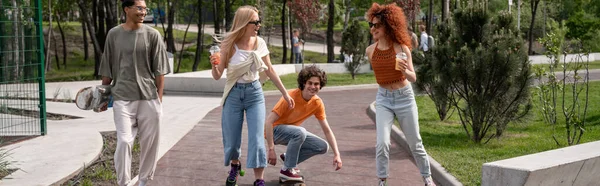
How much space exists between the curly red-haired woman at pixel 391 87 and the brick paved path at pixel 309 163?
714 mm

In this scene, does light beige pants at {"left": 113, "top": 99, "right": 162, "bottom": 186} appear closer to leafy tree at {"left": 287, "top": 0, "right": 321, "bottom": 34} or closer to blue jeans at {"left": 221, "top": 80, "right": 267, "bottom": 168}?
blue jeans at {"left": 221, "top": 80, "right": 267, "bottom": 168}

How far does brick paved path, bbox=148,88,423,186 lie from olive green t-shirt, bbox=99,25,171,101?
1.37 metres

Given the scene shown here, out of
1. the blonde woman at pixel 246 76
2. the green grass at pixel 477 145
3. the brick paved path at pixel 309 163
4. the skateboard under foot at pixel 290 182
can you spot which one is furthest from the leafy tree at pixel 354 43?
the blonde woman at pixel 246 76

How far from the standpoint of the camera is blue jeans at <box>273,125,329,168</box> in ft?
23.5

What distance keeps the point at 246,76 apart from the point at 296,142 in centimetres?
79

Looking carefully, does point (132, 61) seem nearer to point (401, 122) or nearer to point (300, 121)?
point (300, 121)

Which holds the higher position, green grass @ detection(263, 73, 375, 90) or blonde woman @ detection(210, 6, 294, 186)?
blonde woman @ detection(210, 6, 294, 186)

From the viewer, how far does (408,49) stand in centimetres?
701

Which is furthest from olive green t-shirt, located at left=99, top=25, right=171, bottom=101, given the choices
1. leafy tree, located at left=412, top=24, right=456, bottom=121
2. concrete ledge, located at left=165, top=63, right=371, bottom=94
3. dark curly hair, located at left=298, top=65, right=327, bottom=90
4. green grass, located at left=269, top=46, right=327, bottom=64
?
green grass, located at left=269, top=46, right=327, bottom=64

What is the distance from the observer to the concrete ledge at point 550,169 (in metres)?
5.46

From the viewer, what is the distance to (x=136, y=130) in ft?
22.2

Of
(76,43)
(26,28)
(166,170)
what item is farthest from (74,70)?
(166,170)

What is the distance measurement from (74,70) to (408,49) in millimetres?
39348

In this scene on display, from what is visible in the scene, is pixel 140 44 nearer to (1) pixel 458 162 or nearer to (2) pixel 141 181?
(2) pixel 141 181
